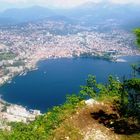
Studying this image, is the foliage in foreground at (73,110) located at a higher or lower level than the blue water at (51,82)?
higher

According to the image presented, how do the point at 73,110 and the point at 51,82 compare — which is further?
the point at 51,82

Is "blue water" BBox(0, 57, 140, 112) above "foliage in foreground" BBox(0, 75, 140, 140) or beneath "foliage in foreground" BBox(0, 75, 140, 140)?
beneath

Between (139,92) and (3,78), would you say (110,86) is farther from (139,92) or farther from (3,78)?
(3,78)

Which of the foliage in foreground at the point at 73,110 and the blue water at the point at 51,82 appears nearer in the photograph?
the foliage in foreground at the point at 73,110

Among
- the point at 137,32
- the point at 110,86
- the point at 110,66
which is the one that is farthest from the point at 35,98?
the point at 137,32
